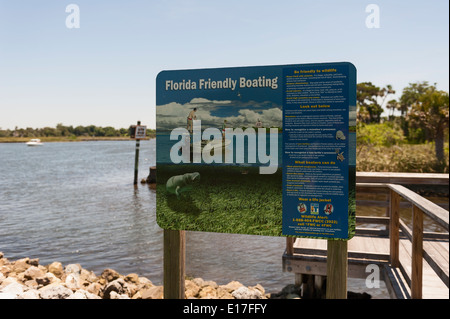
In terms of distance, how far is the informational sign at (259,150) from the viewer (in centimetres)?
332

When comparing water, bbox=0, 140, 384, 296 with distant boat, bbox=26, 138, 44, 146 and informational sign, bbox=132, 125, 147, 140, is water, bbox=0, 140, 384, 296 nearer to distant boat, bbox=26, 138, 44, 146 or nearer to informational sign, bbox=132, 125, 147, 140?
informational sign, bbox=132, 125, 147, 140

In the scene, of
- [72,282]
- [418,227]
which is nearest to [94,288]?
Answer: [72,282]

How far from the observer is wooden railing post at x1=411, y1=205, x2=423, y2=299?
3861mm

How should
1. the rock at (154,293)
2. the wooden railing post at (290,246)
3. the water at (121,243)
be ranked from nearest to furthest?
the wooden railing post at (290,246), the rock at (154,293), the water at (121,243)

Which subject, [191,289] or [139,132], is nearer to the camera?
[191,289]

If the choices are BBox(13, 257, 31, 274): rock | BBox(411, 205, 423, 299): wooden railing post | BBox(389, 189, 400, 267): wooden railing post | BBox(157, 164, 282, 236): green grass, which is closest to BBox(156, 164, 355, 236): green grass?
BBox(157, 164, 282, 236): green grass

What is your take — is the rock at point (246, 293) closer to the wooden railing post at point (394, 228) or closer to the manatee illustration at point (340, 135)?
the wooden railing post at point (394, 228)

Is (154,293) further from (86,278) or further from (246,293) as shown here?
(86,278)

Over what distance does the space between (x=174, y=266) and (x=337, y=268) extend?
1.54 metres

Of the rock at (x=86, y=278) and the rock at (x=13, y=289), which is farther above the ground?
the rock at (x=13, y=289)

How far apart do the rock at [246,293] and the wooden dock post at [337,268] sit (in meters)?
3.85

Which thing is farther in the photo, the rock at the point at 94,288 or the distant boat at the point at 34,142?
the distant boat at the point at 34,142

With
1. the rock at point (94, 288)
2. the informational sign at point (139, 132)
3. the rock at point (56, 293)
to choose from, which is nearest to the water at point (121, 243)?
the rock at point (94, 288)

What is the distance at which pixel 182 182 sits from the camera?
3725 millimetres
